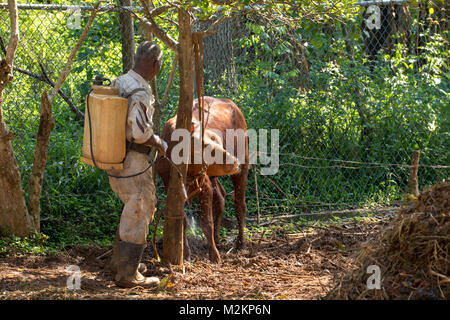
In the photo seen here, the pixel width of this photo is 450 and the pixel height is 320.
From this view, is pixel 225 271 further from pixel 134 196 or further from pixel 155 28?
pixel 155 28

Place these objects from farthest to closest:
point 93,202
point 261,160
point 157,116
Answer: point 261,160 → point 93,202 → point 157,116

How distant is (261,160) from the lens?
8430 millimetres

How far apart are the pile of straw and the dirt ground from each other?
43 cm

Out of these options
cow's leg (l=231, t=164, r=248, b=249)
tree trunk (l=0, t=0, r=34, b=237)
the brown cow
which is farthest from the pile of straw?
tree trunk (l=0, t=0, r=34, b=237)

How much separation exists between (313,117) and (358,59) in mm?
1628

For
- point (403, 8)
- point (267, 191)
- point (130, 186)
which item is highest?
point (403, 8)

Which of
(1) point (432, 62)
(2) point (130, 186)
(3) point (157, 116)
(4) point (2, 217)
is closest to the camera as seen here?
(2) point (130, 186)

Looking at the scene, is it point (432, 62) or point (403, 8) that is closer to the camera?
point (432, 62)

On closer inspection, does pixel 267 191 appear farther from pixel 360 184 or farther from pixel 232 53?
pixel 232 53

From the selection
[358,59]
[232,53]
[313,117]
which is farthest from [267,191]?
[358,59]

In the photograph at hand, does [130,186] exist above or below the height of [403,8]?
below

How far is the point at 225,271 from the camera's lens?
229 inches

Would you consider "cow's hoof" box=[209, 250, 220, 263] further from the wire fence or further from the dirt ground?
the wire fence
